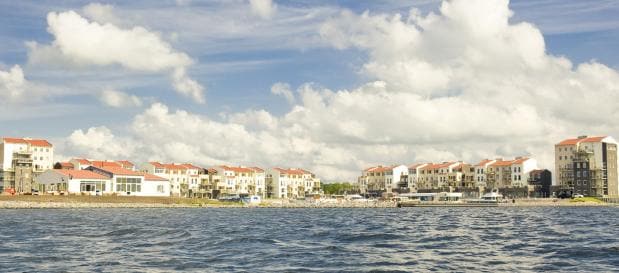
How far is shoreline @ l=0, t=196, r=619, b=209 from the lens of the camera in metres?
122

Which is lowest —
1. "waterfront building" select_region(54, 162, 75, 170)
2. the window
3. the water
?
the water

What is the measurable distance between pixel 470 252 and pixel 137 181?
129 meters

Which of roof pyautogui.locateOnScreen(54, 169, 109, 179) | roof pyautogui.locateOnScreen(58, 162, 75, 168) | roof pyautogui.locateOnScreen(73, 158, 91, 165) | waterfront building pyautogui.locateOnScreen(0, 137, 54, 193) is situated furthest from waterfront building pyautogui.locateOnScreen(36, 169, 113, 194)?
roof pyautogui.locateOnScreen(58, 162, 75, 168)

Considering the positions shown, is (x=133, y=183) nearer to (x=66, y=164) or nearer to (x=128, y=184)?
(x=128, y=184)

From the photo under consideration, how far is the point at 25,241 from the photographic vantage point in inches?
1661

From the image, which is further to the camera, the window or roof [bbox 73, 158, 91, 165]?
roof [bbox 73, 158, 91, 165]

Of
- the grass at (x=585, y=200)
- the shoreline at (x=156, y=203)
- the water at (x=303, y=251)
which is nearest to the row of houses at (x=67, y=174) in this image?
the shoreline at (x=156, y=203)

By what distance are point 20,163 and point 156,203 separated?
5448cm

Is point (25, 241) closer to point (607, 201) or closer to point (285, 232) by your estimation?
point (285, 232)

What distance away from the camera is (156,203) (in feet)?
468

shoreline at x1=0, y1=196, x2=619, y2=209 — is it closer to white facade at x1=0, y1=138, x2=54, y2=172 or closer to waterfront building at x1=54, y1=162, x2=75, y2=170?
waterfront building at x1=54, y1=162, x2=75, y2=170

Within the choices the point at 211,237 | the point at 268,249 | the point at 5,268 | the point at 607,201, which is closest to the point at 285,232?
the point at 211,237

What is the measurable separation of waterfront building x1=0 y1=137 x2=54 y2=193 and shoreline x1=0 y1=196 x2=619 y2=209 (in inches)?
1878

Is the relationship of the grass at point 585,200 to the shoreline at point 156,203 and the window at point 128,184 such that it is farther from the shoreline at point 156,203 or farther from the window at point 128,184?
the window at point 128,184
